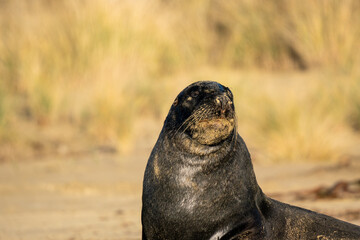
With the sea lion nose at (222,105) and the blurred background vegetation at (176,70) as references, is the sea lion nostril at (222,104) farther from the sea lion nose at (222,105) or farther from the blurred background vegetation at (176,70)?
the blurred background vegetation at (176,70)

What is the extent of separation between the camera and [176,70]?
15.1 meters

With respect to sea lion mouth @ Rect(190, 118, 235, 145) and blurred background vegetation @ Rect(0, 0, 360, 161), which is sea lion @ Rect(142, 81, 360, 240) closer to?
sea lion mouth @ Rect(190, 118, 235, 145)

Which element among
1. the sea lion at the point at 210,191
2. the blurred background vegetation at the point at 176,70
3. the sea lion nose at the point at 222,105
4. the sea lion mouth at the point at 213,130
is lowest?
the blurred background vegetation at the point at 176,70

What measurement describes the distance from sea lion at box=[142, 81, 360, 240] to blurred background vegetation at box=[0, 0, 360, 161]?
6086 millimetres

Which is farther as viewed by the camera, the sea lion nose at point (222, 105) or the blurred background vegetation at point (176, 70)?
the blurred background vegetation at point (176, 70)

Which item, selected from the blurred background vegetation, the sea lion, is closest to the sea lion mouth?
the sea lion

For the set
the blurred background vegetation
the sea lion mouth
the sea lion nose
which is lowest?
the blurred background vegetation

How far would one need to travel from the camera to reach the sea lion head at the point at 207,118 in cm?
393

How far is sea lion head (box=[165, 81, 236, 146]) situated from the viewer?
393 cm

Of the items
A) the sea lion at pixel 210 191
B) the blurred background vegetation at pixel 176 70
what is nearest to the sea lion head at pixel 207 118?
the sea lion at pixel 210 191

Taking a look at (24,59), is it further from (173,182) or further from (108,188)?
(173,182)

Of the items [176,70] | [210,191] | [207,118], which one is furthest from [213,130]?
[176,70]

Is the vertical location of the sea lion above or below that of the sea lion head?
below

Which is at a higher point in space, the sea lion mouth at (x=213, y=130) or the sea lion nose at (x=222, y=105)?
the sea lion nose at (x=222, y=105)
